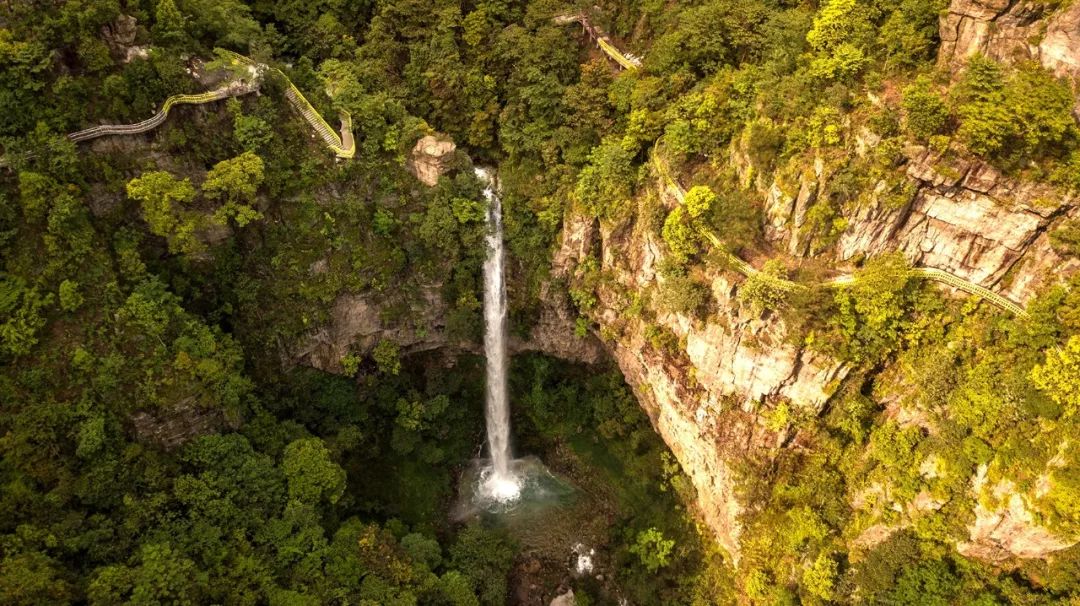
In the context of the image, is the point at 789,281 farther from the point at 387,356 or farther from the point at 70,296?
the point at 70,296

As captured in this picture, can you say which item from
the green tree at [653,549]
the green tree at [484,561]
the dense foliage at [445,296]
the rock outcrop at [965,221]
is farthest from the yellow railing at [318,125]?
the green tree at [653,549]

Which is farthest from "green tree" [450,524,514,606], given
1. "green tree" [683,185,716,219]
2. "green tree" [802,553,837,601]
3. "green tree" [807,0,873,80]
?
"green tree" [807,0,873,80]

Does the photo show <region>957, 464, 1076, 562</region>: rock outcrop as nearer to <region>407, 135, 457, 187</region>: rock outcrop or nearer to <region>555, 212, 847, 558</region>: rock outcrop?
<region>555, 212, 847, 558</region>: rock outcrop

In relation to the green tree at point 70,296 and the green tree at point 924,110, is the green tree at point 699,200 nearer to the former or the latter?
the green tree at point 924,110

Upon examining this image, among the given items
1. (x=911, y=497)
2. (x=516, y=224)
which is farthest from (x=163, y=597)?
(x=911, y=497)

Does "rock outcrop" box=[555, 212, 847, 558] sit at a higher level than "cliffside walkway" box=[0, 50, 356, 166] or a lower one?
lower

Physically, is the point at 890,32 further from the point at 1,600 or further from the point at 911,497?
the point at 1,600
